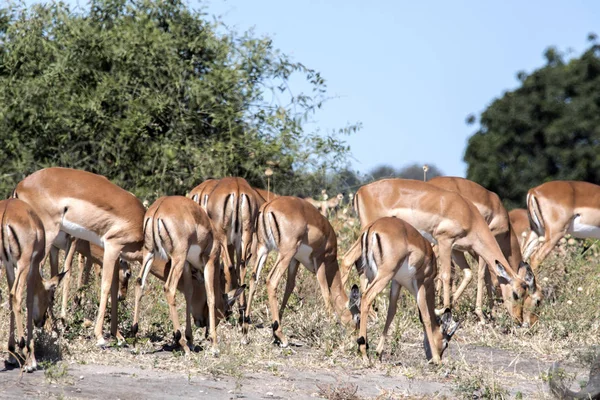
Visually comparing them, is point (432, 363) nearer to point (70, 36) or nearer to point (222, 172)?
point (222, 172)

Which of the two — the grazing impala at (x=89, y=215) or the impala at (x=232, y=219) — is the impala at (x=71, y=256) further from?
the impala at (x=232, y=219)

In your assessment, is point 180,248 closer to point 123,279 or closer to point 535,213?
point 123,279

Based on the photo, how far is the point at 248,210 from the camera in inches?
347

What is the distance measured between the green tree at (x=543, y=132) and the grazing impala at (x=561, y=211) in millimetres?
13416

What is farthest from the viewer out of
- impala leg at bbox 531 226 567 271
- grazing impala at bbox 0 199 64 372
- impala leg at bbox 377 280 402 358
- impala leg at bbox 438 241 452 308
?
impala leg at bbox 531 226 567 271

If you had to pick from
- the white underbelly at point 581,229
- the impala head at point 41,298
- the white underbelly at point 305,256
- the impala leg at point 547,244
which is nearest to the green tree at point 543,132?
the white underbelly at point 581,229

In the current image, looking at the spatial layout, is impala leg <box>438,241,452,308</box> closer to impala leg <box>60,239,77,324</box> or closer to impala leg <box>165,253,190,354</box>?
impala leg <box>165,253,190,354</box>

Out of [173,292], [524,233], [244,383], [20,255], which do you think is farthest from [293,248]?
[524,233]

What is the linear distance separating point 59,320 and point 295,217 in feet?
6.61

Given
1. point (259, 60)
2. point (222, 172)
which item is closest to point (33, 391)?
point (222, 172)

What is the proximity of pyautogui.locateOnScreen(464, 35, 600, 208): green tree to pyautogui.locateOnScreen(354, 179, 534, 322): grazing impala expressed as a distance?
16.1m

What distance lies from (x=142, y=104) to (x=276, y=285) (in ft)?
18.0

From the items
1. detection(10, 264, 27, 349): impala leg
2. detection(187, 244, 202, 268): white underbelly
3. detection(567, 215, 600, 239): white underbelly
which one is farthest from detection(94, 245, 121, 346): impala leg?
detection(567, 215, 600, 239): white underbelly

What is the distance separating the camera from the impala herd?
22.0 feet
